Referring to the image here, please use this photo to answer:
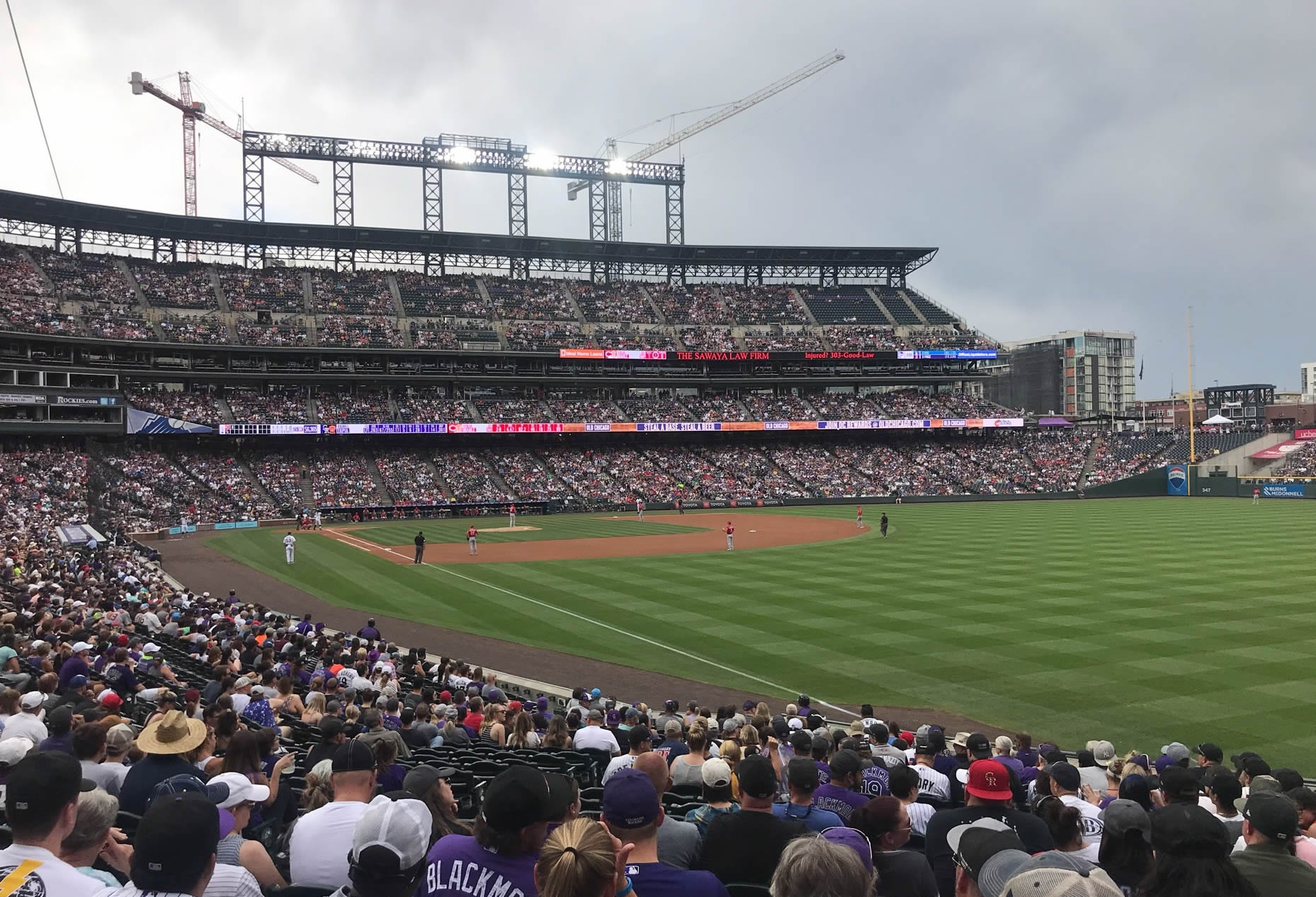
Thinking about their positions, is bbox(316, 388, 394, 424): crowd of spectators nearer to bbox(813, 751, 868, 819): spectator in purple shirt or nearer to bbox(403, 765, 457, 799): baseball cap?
bbox(813, 751, 868, 819): spectator in purple shirt

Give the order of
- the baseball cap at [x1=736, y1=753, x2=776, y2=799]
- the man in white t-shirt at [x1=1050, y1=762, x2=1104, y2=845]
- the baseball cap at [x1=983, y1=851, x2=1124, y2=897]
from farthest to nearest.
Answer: the man in white t-shirt at [x1=1050, y1=762, x2=1104, y2=845] < the baseball cap at [x1=736, y1=753, x2=776, y2=799] < the baseball cap at [x1=983, y1=851, x2=1124, y2=897]

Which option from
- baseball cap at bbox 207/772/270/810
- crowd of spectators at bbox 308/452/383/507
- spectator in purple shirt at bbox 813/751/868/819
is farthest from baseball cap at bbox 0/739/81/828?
crowd of spectators at bbox 308/452/383/507

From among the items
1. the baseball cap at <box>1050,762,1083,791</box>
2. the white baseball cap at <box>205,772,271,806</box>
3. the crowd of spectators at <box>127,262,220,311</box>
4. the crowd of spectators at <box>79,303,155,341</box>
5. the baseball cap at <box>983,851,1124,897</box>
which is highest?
the crowd of spectators at <box>127,262,220,311</box>

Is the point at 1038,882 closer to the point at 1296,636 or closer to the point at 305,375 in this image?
the point at 1296,636

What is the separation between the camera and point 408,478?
70.3 meters

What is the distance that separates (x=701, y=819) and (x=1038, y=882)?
315 centimetres

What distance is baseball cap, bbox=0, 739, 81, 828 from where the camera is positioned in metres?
3.93

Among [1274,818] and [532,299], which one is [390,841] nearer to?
[1274,818]

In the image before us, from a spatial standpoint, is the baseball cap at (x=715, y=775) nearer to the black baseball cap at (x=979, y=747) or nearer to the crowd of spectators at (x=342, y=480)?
the black baseball cap at (x=979, y=747)

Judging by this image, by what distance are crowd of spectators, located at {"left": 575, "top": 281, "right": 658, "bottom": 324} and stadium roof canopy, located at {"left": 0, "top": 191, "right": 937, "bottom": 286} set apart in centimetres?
305

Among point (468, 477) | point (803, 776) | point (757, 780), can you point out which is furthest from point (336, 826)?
point (468, 477)

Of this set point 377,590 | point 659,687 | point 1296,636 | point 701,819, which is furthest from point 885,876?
point 377,590

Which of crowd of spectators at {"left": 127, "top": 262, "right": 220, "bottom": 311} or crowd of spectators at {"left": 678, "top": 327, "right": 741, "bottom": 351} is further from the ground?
crowd of spectators at {"left": 127, "top": 262, "right": 220, "bottom": 311}

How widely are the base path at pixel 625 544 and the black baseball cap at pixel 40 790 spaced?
113ft
